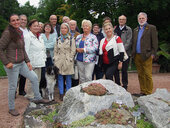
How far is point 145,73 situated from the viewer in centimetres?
582

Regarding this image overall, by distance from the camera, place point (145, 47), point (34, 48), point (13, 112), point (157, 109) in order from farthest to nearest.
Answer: point (145, 47) < point (34, 48) < point (13, 112) < point (157, 109)

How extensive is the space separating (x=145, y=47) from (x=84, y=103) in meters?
2.78

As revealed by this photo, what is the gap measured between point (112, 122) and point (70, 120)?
87 centimetres

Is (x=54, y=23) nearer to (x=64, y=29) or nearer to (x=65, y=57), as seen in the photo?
(x=64, y=29)

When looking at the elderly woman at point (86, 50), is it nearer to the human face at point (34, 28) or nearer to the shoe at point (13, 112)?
the human face at point (34, 28)

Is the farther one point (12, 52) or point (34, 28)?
point (34, 28)

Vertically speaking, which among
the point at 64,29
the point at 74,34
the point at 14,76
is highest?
the point at 64,29

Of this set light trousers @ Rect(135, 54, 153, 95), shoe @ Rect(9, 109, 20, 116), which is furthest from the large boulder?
light trousers @ Rect(135, 54, 153, 95)

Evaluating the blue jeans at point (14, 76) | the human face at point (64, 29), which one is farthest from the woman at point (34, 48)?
the human face at point (64, 29)

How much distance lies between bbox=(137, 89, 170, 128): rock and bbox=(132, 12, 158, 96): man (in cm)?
154

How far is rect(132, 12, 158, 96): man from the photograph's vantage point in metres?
5.53

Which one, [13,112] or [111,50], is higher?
[111,50]

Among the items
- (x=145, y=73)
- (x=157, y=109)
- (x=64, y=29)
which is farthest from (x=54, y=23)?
(x=157, y=109)

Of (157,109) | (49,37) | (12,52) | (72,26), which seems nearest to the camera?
(157,109)
